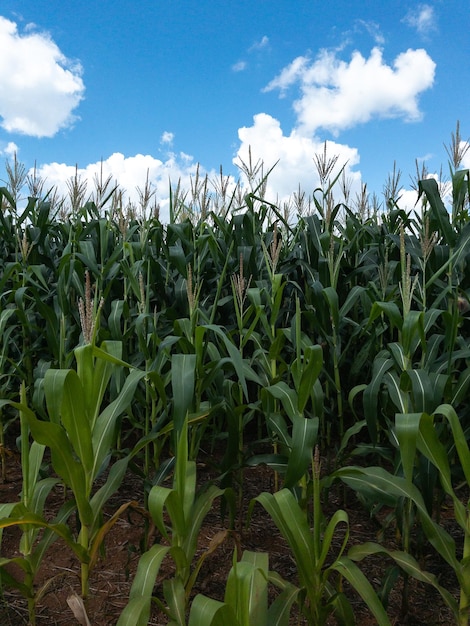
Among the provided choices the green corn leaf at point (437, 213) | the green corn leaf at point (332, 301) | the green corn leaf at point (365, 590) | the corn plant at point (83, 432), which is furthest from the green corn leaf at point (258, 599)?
the green corn leaf at point (437, 213)

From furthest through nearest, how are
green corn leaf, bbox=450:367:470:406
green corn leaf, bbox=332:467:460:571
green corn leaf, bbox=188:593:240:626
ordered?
green corn leaf, bbox=450:367:470:406
green corn leaf, bbox=332:467:460:571
green corn leaf, bbox=188:593:240:626

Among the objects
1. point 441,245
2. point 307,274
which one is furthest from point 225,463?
point 441,245

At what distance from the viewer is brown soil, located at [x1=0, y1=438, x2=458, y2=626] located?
1997mm

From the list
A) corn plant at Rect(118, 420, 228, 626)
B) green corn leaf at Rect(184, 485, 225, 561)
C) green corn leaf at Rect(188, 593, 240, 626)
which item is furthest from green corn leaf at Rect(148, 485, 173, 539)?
green corn leaf at Rect(188, 593, 240, 626)

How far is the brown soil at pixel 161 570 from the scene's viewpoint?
6.55 feet

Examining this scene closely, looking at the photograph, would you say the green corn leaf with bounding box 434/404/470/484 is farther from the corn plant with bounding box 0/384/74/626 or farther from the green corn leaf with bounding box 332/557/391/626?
the corn plant with bounding box 0/384/74/626

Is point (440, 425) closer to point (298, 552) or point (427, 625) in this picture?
point (427, 625)

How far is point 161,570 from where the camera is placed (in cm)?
223

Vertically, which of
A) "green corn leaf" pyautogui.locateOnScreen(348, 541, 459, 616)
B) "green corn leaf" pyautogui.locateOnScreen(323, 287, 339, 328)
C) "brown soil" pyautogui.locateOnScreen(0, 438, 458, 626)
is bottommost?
"brown soil" pyautogui.locateOnScreen(0, 438, 458, 626)

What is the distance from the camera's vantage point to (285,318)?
3592 mm

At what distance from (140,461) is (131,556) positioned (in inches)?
41.6

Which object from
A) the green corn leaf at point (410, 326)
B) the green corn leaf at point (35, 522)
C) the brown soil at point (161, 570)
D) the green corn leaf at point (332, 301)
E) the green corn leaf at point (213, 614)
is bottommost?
the brown soil at point (161, 570)

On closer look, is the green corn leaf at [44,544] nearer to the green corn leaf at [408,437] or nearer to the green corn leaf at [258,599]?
the green corn leaf at [258,599]

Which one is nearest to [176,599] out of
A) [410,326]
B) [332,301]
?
[410,326]
